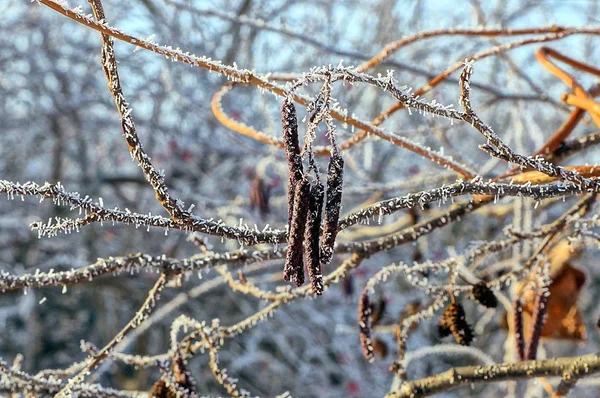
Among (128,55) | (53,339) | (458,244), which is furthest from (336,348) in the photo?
(128,55)

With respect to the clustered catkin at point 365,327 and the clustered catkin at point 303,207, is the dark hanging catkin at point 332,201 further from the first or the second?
the clustered catkin at point 365,327

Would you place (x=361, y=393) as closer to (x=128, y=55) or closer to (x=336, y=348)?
(x=336, y=348)

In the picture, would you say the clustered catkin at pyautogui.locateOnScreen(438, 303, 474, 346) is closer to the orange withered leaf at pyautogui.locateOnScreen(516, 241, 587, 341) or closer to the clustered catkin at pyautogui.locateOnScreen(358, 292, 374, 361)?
the clustered catkin at pyautogui.locateOnScreen(358, 292, 374, 361)

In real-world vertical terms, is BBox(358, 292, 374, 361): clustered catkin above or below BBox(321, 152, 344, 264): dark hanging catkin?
above

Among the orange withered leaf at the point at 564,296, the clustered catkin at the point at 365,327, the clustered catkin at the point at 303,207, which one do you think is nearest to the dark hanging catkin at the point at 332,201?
the clustered catkin at the point at 303,207

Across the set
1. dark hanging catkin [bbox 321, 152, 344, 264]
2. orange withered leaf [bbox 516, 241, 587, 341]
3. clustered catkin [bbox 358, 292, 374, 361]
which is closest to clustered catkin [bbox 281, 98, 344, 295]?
dark hanging catkin [bbox 321, 152, 344, 264]

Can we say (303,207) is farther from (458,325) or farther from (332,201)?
(458,325)

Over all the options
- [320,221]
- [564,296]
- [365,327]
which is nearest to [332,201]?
[320,221]
